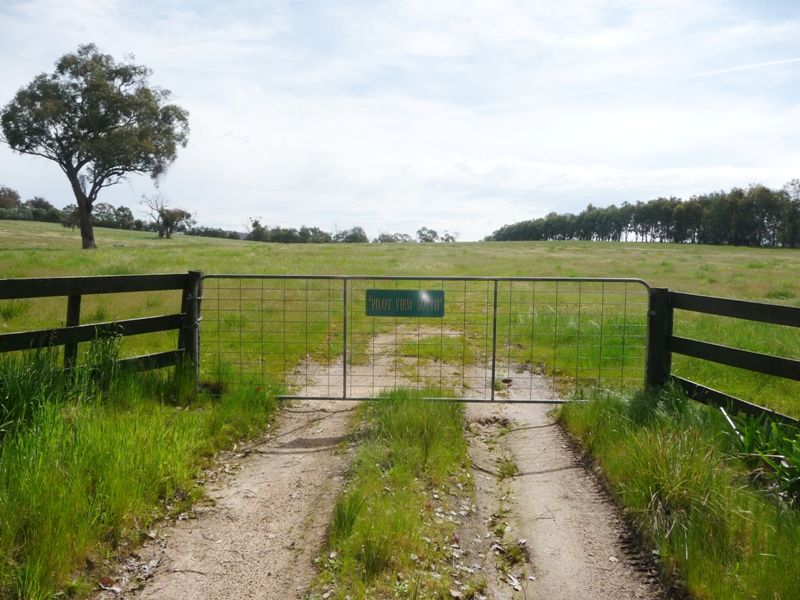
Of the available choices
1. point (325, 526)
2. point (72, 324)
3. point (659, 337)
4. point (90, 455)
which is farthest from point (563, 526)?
point (72, 324)

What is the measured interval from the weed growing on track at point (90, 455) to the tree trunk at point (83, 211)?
4681 centimetres

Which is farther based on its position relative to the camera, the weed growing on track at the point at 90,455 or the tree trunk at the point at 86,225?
the tree trunk at the point at 86,225

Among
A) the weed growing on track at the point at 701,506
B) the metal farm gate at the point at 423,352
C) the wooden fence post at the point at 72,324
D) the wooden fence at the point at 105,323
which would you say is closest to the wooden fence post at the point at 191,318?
the wooden fence at the point at 105,323

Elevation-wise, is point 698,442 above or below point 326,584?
above

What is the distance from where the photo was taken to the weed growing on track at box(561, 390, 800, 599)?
3.81m

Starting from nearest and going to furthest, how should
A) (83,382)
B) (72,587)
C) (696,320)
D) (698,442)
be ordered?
1. (72,587)
2. (698,442)
3. (83,382)
4. (696,320)

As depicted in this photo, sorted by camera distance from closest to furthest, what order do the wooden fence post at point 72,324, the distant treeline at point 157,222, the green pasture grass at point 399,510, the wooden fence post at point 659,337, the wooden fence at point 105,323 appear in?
the green pasture grass at point 399,510, the wooden fence at point 105,323, the wooden fence post at point 72,324, the wooden fence post at point 659,337, the distant treeline at point 157,222

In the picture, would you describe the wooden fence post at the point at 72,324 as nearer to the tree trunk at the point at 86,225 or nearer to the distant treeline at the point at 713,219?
the tree trunk at the point at 86,225

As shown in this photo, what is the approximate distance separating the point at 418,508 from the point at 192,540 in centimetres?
177

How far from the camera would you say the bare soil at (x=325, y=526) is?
13.4ft

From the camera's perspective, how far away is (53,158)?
48000mm

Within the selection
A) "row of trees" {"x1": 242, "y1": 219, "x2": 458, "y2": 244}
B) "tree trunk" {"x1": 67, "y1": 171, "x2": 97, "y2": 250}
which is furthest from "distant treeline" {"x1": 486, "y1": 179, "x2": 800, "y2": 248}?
"tree trunk" {"x1": 67, "y1": 171, "x2": 97, "y2": 250}

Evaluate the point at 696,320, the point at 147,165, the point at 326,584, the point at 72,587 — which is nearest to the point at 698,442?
the point at 326,584

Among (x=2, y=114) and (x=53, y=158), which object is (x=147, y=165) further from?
(x=2, y=114)
